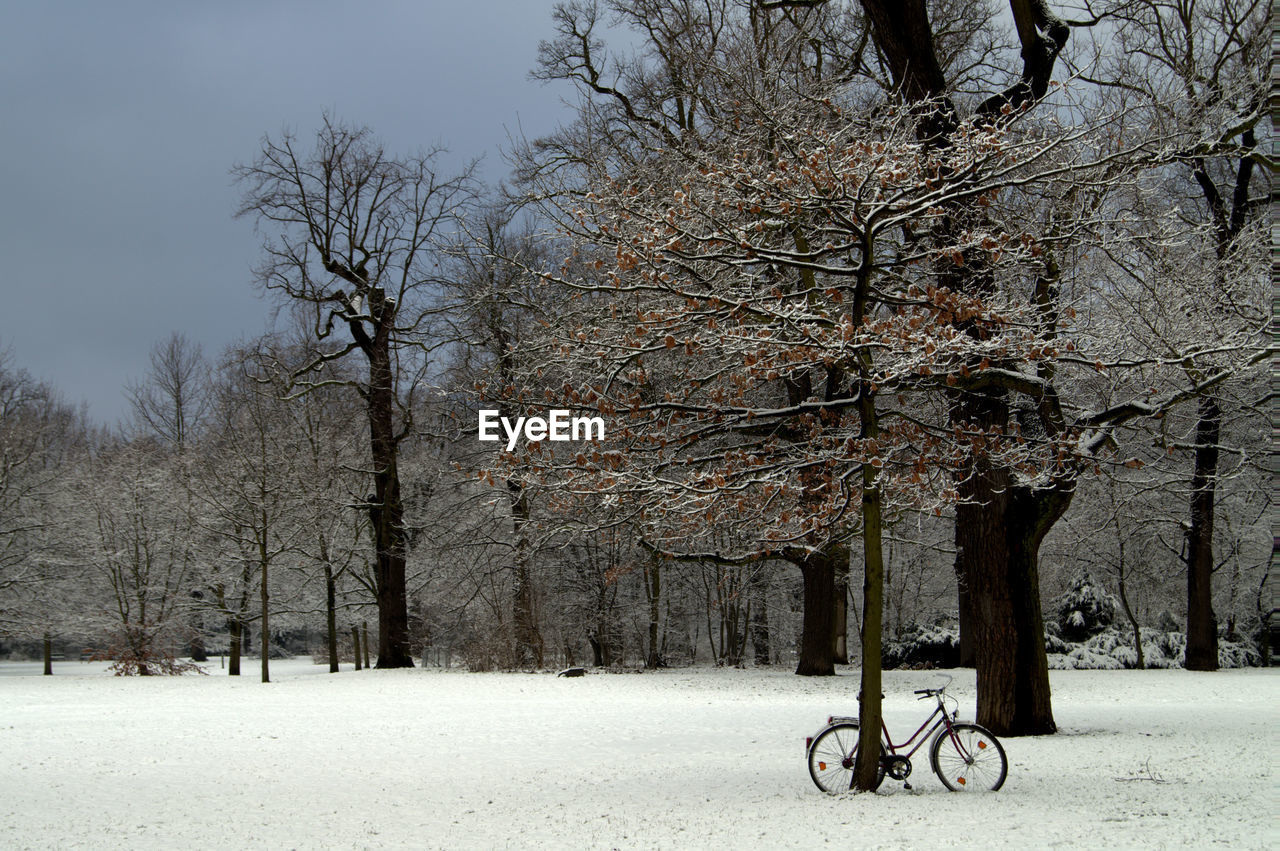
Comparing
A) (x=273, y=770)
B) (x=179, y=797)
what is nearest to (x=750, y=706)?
(x=273, y=770)

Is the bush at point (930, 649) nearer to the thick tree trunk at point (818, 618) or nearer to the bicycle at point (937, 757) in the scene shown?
the thick tree trunk at point (818, 618)

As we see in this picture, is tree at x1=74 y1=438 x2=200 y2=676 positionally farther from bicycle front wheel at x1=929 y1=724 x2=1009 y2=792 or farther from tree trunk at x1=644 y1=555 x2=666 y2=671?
bicycle front wheel at x1=929 y1=724 x2=1009 y2=792

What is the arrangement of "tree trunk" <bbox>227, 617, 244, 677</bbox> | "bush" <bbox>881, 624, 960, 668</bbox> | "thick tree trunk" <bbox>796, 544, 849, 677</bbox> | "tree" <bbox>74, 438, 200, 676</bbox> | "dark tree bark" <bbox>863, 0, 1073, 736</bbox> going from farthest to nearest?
"tree trunk" <bbox>227, 617, 244, 677</bbox>, "bush" <bbox>881, 624, 960, 668</bbox>, "tree" <bbox>74, 438, 200, 676</bbox>, "thick tree trunk" <bbox>796, 544, 849, 677</bbox>, "dark tree bark" <bbox>863, 0, 1073, 736</bbox>

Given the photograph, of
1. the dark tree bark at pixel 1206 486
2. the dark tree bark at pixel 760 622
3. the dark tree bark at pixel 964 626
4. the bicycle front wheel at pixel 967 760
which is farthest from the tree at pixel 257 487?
the dark tree bark at pixel 1206 486

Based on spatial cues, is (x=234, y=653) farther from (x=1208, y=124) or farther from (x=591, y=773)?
(x=1208, y=124)

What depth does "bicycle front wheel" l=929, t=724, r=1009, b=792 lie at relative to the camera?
755cm

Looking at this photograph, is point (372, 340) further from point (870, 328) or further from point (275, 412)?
point (870, 328)

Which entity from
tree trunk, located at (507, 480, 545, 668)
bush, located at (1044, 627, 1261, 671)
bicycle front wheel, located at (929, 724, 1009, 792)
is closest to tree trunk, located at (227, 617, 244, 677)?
tree trunk, located at (507, 480, 545, 668)

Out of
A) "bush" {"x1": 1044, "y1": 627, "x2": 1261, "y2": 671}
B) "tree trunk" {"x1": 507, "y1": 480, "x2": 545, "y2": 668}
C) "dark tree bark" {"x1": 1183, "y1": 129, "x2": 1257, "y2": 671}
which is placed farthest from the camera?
"bush" {"x1": 1044, "y1": 627, "x2": 1261, "y2": 671}

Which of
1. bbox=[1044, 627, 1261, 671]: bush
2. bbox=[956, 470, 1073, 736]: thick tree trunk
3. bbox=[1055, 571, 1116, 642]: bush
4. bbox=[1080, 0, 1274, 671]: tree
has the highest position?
bbox=[1080, 0, 1274, 671]: tree

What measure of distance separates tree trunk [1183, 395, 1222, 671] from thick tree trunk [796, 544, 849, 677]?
270 inches

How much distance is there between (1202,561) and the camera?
62.3 ft

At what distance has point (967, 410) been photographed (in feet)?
34.9

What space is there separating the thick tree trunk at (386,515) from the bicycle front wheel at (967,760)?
1758 centimetres
